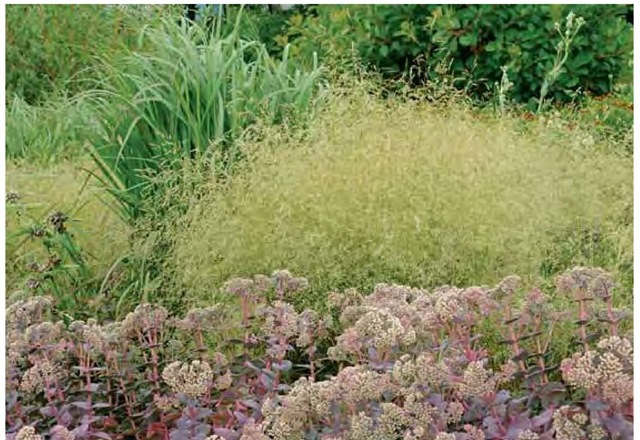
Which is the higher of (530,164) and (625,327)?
(530,164)

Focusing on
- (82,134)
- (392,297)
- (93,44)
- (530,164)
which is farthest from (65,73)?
(392,297)

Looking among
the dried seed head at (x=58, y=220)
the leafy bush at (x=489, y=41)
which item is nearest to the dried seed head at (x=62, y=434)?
the dried seed head at (x=58, y=220)

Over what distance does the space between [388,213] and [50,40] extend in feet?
11.9

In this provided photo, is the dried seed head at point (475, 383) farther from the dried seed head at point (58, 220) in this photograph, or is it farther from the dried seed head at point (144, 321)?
the dried seed head at point (58, 220)

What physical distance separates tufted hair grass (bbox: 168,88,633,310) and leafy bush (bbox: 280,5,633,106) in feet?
4.79

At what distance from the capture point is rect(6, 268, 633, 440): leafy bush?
2240 millimetres

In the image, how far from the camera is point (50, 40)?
6.27 metres

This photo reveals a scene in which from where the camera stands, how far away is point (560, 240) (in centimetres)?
358

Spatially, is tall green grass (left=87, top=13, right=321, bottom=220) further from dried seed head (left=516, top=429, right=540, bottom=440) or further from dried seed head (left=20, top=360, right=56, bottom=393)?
dried seed head (left=516, top=429, right=540, bottom=440)

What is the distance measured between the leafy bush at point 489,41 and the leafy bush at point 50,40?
145cm

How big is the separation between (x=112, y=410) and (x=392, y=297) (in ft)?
2.70

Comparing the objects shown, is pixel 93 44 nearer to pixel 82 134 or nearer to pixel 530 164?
pixel 82 134

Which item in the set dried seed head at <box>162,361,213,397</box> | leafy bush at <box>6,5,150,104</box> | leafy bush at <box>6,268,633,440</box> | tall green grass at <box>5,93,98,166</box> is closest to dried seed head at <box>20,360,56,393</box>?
leafy bush at <box>6,268,633,440</box>

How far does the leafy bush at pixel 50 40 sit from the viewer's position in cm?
613
